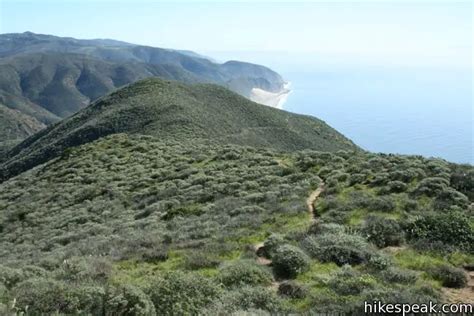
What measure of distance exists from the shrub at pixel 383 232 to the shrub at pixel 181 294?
18.8 feet

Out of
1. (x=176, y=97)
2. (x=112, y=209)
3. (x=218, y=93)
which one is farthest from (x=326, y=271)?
(x=218, y=93)

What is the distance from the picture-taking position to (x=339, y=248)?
1187 centimetres

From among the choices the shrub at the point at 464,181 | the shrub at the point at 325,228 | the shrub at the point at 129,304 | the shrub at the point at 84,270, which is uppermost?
the shrub at the point at 464,181

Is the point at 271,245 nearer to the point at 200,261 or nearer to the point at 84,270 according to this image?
the point at 200,261

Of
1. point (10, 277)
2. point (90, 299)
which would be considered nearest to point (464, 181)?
point (90, 299)

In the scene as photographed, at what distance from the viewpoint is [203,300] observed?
29.2 ft

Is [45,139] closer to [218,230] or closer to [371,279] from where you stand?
[218,230]

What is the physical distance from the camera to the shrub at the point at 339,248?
37.8 feet

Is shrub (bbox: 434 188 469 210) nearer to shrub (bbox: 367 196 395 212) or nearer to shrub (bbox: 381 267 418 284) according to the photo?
shrub (bbox: 367 196 395 212)

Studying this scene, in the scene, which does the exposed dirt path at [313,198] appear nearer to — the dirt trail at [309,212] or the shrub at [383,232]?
the dirt trail at [309,212]

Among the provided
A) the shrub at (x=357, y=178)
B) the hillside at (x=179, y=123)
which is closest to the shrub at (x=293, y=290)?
the shrub at (x=357, y=178)

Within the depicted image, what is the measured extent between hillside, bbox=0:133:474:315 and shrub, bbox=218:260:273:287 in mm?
36

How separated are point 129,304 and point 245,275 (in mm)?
2888

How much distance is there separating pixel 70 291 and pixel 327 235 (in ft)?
22.8
